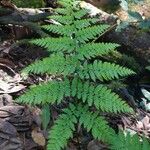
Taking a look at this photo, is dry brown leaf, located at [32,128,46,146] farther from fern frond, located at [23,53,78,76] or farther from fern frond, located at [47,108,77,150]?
fern frond, located at [23,53,78,76]

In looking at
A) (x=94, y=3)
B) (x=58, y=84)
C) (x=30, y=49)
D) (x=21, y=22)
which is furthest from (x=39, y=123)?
(x=94, y=3)

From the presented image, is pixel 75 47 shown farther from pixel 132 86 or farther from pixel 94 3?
pixel 94 3

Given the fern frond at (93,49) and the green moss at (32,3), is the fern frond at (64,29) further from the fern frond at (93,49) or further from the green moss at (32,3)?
the green moss at (32,3)

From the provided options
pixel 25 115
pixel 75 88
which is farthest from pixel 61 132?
pixel 25 115

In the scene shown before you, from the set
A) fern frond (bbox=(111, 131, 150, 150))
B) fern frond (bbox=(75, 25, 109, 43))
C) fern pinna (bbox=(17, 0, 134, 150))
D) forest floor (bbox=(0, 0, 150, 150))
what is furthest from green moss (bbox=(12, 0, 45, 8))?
fern frond (bbox=(111, 131, 150, 150))

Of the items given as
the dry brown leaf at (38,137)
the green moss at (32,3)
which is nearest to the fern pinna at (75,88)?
the dry brown leaf at (38,137)
